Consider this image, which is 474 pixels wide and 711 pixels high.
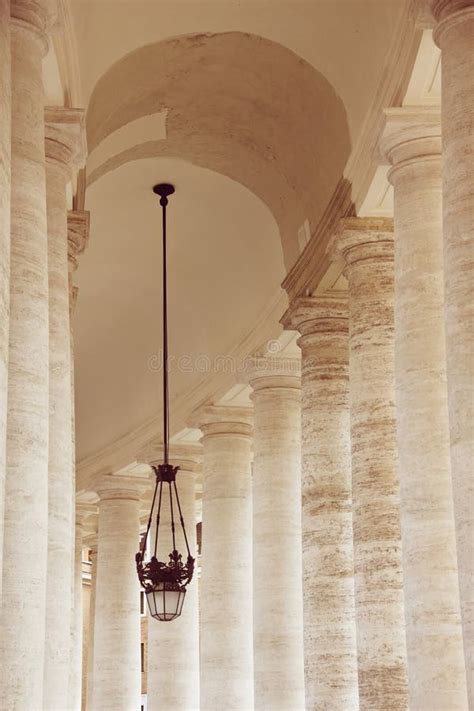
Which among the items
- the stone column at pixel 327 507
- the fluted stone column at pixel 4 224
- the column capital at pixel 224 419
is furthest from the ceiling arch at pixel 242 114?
the fluted stone column at pixel 4 224

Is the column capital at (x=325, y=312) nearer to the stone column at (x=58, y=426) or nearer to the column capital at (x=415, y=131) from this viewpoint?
the column capital at (x=415, y=131)

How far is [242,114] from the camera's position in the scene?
37938 millimetres

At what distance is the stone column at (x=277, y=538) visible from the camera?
40.3 m

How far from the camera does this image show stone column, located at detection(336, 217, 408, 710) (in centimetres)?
2861

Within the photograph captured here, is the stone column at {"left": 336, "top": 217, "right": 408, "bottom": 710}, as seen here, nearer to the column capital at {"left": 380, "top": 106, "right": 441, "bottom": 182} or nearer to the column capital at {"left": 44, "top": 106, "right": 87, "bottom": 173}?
the column capital at {"left": 380, "top": 106, "right": 441, "bottom": 182}

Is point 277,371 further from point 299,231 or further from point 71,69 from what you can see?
point 71,69

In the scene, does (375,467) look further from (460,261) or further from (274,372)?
(274,372)

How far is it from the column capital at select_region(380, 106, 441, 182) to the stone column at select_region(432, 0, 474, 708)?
425 cm

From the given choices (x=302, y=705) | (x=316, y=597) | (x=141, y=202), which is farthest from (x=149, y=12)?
(x=302, y=705)

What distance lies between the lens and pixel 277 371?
43188 millimetres

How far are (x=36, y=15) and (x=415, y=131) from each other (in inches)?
383

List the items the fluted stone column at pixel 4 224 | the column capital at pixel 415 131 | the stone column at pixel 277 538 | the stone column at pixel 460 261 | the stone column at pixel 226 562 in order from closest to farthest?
the fluted stone column at pixel 4 224 → the stone column at pixel 460 261 → the column capital at pixel 415 131 → the stone column at pixel 277 538 → the stone column at pixel 226 562

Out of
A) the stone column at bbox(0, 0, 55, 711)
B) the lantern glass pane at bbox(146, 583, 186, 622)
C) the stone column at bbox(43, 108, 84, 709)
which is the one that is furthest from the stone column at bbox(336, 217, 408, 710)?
the stone column at bbox(0, 0, 55, 711)

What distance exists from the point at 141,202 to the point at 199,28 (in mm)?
13157
